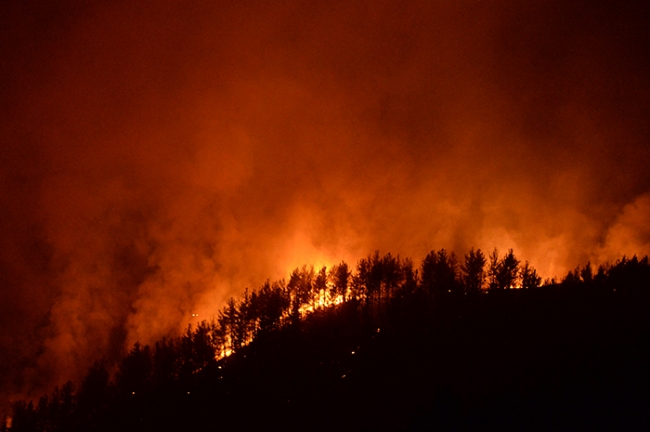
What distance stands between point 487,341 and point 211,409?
38.3m

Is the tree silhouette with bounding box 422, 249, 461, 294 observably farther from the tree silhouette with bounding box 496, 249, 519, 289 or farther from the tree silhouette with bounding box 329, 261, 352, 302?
the tree silhouette with bounding box 329, 261, 352, 302

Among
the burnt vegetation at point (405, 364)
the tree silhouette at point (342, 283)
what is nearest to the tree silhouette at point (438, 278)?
the burnt vegetation at point (405, 364)

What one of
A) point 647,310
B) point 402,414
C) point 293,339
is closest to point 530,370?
point 402,414

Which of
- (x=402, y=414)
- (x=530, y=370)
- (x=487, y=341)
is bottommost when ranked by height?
(x=402, y=414)

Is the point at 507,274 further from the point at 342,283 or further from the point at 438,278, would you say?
the point at 342,283

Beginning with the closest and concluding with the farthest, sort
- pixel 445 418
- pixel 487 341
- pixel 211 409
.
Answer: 1. pixel 445 418
2. pixel 487 341
3. pixel 211 409

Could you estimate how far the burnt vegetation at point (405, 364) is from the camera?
3988 cm

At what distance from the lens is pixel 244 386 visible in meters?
59.7

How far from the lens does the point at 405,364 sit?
172 ft

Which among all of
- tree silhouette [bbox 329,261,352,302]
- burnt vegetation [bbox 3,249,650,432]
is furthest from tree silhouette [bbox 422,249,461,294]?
tree silhouette [bbox 329,261,352,302]

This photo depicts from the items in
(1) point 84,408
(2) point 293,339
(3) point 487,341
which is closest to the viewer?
(3) point 487,341

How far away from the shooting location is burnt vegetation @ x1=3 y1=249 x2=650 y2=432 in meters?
39.9

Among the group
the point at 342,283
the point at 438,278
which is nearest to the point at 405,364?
the point at 438,278

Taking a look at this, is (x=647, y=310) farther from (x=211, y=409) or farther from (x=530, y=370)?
(x=211, y=409)
